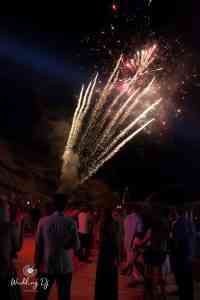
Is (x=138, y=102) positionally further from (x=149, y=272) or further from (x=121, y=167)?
(x=121, y=167)

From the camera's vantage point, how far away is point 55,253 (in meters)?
5.83

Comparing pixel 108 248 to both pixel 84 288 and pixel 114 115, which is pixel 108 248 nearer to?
pixel 84 288

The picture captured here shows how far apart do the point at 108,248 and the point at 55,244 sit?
190cm

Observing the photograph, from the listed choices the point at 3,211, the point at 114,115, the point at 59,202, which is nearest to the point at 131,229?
the point at 59,202

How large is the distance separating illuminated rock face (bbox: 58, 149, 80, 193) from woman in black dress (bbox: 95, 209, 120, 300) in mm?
27064

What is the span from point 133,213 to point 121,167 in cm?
3667

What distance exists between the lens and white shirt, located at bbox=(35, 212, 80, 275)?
5812 millimetres

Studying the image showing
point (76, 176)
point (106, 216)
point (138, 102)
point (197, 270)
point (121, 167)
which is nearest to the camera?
point (106, 216)

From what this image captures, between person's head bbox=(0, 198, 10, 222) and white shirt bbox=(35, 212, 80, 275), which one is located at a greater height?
person's head bbox=(0, 198, 10, 222)

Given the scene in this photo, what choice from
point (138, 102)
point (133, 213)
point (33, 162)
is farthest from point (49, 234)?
point (33, 162)

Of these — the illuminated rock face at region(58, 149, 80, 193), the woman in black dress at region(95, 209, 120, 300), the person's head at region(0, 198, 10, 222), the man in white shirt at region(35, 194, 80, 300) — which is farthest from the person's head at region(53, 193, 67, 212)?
the illuminated rock face at region(58, 149, 80, 193)

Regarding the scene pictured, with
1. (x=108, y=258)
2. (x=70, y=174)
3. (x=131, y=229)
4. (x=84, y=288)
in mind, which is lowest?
(x=84, y=288)

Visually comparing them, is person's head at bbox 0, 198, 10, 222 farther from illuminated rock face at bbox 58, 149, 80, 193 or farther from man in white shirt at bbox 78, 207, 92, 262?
illuminated rock face at bbox 58, 149, 80, 193

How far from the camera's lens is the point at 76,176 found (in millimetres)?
36719
